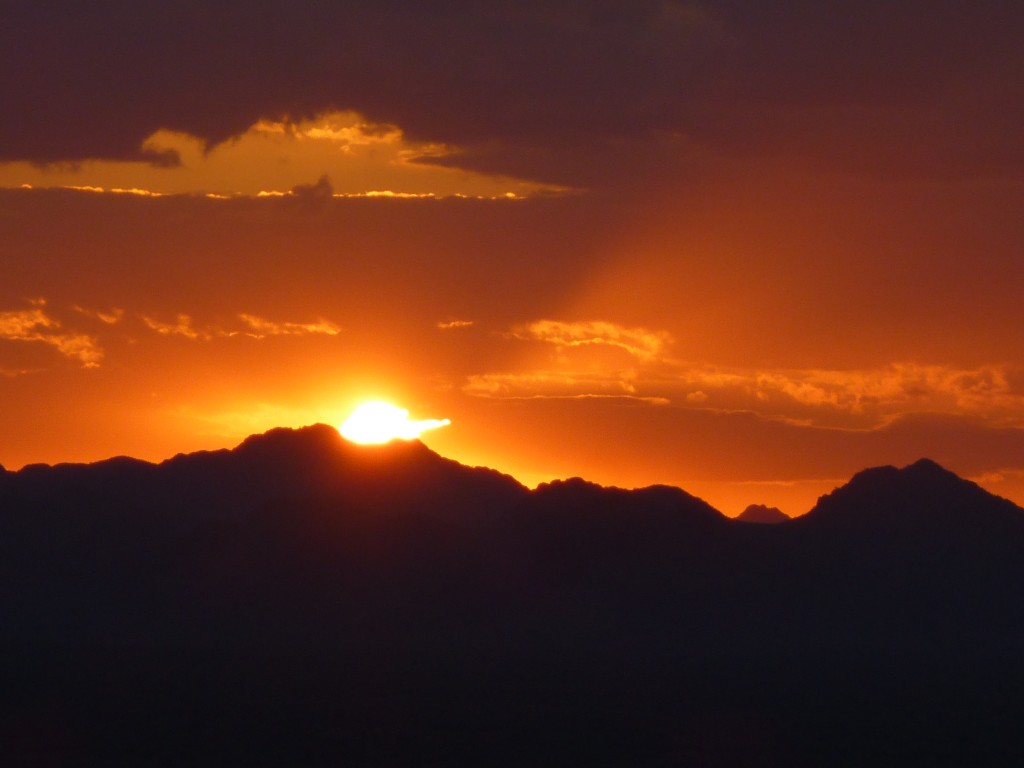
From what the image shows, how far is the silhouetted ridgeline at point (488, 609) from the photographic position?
12888cm

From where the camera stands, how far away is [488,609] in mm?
161750

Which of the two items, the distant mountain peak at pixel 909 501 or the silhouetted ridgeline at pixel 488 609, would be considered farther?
the distant mountain peak at pixel 909 501

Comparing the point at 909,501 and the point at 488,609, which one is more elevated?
the point at 909,501

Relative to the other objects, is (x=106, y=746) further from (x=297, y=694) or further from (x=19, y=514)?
(x=19, y=514)

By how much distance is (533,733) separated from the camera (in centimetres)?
12375

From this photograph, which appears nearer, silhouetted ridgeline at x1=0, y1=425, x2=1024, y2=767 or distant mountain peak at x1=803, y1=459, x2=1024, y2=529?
silhouetted ridgeline at x1=0, y1=425, x2=1024, y2=767

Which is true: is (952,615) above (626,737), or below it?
above

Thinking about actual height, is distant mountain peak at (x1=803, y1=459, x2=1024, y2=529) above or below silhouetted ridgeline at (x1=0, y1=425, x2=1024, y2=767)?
above

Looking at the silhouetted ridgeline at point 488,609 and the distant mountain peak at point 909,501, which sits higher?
the distant mountain peak at point 909,501

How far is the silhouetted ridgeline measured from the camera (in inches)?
5074

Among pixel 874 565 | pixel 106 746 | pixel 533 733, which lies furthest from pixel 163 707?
pixel 874 565

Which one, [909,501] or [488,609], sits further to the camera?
[909,501]

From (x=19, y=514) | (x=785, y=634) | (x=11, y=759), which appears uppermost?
(x=19, y=514)

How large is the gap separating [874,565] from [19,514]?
96.2m
